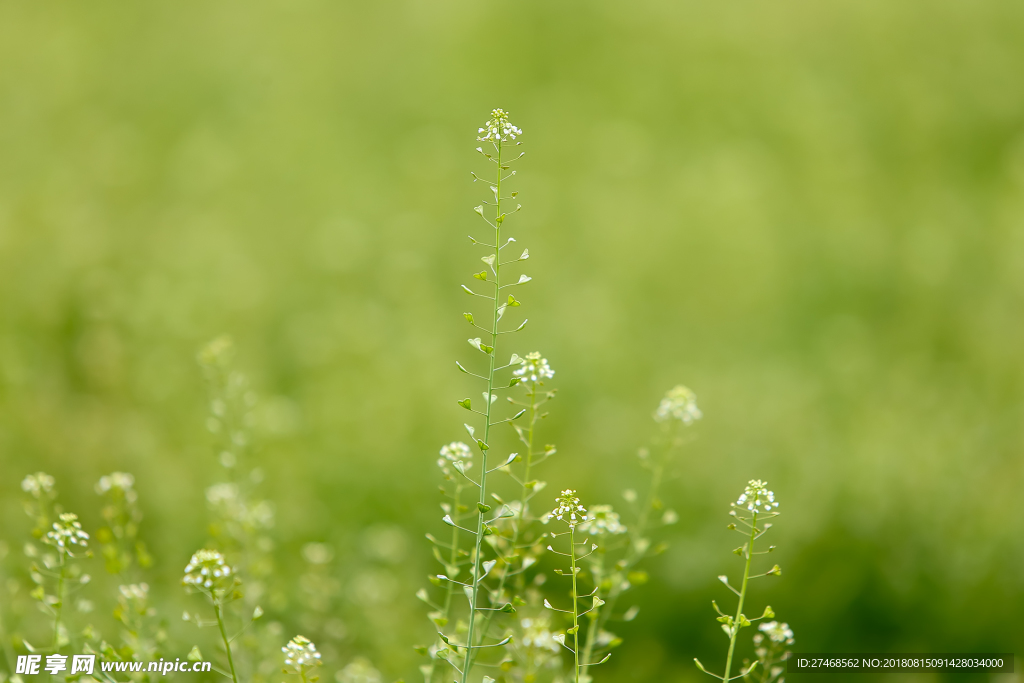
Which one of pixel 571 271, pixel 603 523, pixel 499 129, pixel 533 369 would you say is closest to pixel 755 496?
pixel 603 523

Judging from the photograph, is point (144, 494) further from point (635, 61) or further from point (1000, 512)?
point (635, 61)

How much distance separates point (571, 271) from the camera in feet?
17.3

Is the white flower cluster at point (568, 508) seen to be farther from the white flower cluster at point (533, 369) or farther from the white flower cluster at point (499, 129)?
the white flower cluster at point (499, 129)

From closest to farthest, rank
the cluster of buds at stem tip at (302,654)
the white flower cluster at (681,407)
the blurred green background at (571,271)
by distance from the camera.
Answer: the cluster of buds at stem tip at (302,654)
the white flower cluster at (681,407)
the blurred green background at (571,271)

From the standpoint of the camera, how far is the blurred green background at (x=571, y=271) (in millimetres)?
3037

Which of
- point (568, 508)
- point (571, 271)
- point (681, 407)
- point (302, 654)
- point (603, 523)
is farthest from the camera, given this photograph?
point (571, 271)

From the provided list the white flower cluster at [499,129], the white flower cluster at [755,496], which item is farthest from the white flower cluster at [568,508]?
the white flower cluster at [499,129]

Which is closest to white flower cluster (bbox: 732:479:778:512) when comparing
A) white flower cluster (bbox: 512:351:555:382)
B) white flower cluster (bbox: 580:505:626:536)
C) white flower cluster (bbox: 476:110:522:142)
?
white flower cluster (bbox: 580:505:626:536)

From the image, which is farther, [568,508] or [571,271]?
[571,271]

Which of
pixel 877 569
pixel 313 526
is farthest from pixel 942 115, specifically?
pixel 313 526

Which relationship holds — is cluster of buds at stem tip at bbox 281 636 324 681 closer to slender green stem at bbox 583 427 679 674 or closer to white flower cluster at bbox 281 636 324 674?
white flower cluster at bbox 281 636 324 674

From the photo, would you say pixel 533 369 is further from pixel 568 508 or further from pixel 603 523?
pixel 603 523

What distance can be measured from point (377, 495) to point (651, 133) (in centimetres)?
460

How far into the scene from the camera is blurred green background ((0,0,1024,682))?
120 inches
